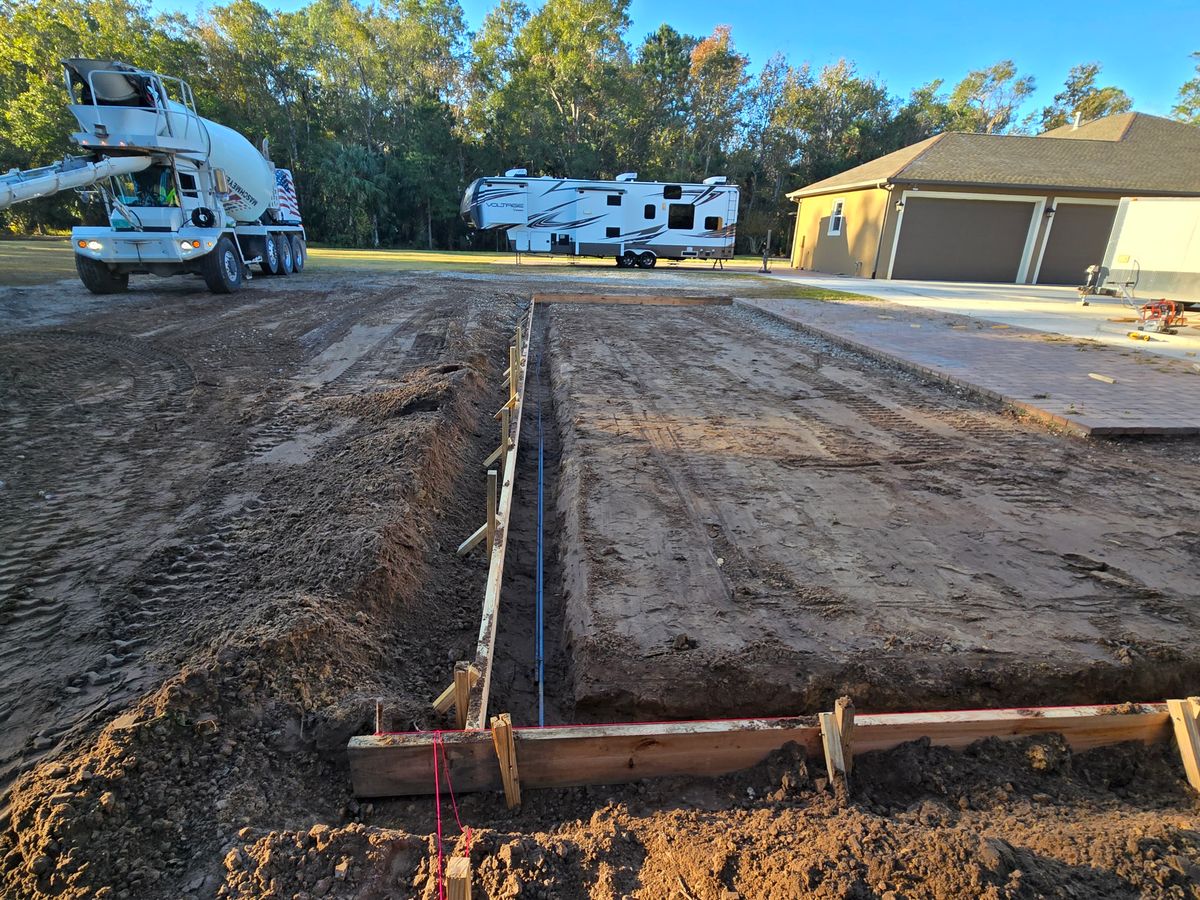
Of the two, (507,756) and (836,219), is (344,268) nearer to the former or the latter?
(836,219)

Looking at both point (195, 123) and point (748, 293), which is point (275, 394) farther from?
point (748, 293)

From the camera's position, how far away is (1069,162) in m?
20.2

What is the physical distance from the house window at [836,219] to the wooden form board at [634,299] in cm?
1070

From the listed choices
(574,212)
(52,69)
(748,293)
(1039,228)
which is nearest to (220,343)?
(748,293)

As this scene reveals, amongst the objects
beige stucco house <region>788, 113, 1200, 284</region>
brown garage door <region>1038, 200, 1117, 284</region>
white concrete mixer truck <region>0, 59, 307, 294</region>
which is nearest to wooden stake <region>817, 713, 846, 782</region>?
white concrete mixer truck <region>0, 59, 307, 294</region>

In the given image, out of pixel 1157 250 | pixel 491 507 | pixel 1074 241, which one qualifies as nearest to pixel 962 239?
pixel 1074 241

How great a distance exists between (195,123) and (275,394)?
10.1 meters

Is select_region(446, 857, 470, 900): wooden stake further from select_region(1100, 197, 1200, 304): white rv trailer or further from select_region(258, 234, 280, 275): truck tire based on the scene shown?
select_region(258, 234, 280, 275): truck tire

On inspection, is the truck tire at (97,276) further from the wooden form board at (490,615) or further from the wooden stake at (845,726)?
the wooden stake at (845,726)

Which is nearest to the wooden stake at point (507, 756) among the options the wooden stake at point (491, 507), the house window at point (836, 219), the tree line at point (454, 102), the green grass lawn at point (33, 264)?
the wooden stake at point (491, 507)

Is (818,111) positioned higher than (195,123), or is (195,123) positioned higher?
(818,111)

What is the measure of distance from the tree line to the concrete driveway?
72.6 ft

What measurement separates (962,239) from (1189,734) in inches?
845

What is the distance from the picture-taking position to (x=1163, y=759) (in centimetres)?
236
